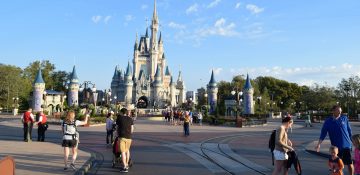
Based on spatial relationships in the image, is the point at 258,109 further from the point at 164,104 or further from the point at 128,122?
the point at 128,122

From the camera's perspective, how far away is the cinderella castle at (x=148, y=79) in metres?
124

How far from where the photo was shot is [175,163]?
39.5ft

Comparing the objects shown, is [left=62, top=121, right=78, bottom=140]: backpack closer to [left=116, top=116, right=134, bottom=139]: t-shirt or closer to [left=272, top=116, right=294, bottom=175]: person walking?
[left=116, top=116, right=134, bottom=139]: t-shirt

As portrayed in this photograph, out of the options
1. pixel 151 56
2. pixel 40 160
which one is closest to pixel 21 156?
pixel 40 160

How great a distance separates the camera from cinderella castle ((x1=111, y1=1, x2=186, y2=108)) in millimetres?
124375

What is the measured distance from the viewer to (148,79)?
443 feet

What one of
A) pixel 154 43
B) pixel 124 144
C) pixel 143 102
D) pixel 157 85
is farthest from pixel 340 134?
pixel 154 43

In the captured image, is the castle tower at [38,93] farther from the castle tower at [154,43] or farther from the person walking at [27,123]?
the castle tower at [154,43]

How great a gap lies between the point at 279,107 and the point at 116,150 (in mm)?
95895

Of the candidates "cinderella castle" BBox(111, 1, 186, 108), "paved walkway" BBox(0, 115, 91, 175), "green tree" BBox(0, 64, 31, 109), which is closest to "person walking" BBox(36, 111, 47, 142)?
"paved walkway" BBox(0, 115, 91, 175)

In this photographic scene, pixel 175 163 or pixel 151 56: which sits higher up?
pixel 151 56

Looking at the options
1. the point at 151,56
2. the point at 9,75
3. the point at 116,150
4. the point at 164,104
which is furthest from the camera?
the point at 151,56

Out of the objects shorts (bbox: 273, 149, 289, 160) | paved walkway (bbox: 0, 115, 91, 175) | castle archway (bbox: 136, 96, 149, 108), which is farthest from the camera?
castle archway (bbox: 136, 96, 149, 108)

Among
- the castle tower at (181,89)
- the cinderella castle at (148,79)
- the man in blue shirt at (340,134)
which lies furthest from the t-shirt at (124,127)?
the castle tower at (181,89)
